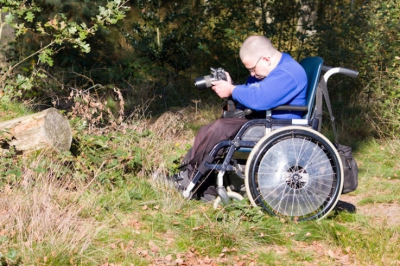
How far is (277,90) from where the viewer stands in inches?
189

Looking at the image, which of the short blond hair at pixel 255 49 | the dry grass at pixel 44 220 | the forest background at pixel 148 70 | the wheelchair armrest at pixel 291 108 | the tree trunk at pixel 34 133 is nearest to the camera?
the dry grass at pixel 44 220

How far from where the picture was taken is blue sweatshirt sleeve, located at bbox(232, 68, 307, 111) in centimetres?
481

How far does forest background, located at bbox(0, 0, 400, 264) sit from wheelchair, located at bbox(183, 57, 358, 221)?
447mm

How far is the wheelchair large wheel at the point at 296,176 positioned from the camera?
4.74 m

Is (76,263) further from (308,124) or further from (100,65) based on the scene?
(100,65)

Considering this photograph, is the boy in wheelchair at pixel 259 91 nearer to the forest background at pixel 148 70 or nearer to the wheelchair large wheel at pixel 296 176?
the wheelchair large wheel at pixel 296 176

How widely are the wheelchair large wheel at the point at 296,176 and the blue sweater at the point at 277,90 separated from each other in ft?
0.79

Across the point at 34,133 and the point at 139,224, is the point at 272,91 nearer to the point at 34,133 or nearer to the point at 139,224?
the point at 139,224

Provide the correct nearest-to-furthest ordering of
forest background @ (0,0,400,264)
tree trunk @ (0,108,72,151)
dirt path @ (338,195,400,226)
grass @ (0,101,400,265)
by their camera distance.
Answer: grass @ (0,101,400,265)
dirt path @ (338,195,400,226)
tree trunk @ (0,108,72,151)
forest background @ (0,0,400,264)

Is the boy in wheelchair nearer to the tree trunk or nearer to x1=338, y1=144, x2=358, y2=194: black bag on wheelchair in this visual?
x1=338, y1=144, x2=358, y2=194: black bag on wheelchair

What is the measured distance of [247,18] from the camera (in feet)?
30.6

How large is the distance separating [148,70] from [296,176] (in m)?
5.31

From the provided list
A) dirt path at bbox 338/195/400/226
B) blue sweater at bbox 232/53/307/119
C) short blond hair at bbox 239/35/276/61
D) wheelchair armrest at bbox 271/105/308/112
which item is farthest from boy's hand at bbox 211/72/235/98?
dirt path at bbox 338/195/400/226

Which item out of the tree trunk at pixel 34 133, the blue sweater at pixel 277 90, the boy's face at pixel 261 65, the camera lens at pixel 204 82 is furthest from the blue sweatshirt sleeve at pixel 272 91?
the tree trunk at pixel 34 133
